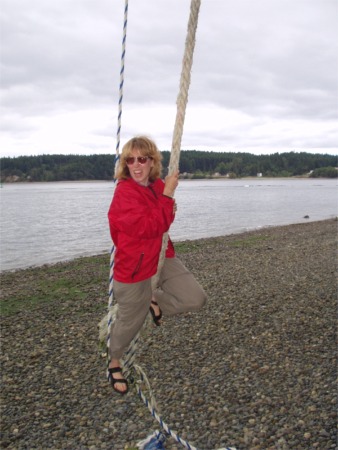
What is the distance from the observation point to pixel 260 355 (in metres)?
6.67

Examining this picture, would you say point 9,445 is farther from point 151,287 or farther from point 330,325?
point 330,325

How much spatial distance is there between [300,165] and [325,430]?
17254 centimetres

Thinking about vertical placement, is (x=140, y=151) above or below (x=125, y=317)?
above

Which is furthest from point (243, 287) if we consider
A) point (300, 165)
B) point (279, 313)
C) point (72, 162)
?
point (300, 165)

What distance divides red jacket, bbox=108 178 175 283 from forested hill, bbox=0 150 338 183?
4596 inches

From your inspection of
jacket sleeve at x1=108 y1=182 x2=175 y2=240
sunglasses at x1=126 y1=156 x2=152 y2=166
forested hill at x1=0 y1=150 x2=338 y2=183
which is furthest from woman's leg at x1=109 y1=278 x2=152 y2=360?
forested hill at x1=0 y1=150 x2=338 y2=183

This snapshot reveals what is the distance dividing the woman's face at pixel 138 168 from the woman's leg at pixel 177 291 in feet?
2.65

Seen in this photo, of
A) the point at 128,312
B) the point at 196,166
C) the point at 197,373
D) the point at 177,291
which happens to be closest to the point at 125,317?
the point at 128,312

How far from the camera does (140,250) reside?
11.5 feet

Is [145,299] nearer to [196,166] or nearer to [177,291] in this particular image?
[177,291]

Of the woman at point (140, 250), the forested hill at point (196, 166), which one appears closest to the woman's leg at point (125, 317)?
the woman at point (140, 250)

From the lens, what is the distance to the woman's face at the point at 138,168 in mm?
3475

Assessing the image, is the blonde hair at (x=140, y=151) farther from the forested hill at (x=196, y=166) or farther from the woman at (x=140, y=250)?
the forested hill at (x=196, y=166)

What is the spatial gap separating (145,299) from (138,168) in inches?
42.3
